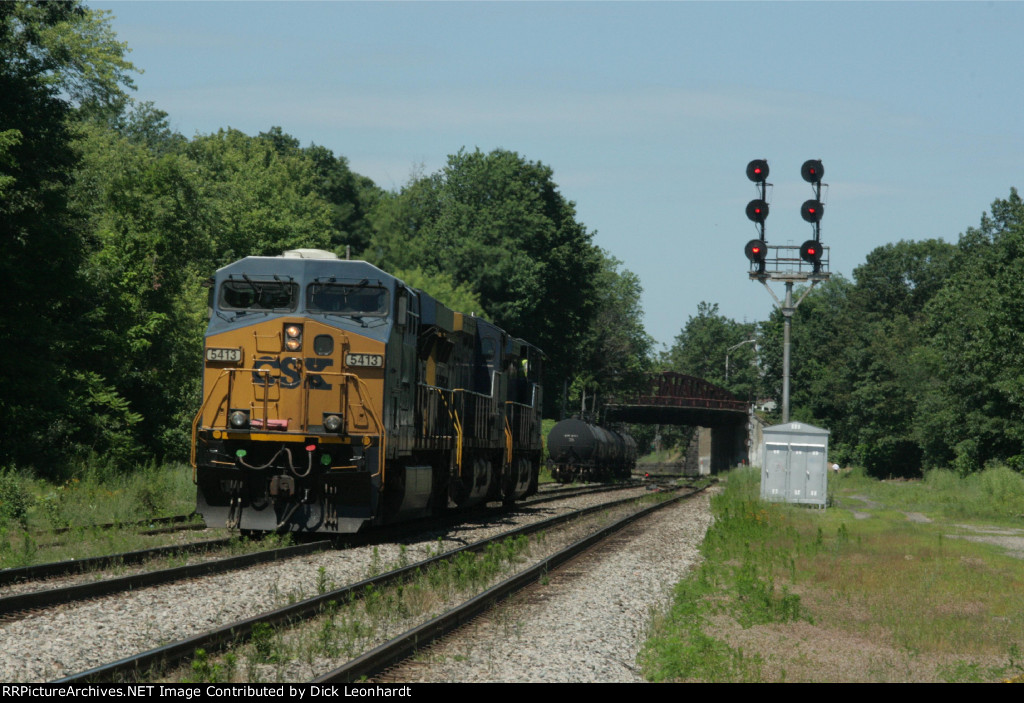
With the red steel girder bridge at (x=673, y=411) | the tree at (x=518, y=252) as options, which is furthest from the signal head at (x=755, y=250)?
the red steel girder bridge at (x=673, y=411)

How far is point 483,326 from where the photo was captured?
25469 millimetres

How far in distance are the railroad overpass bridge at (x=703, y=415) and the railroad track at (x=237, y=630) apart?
264 ft

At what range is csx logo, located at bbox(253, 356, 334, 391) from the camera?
16.5 meters

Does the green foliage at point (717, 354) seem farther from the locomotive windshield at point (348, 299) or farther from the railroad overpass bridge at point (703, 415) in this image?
the locomotive windshield at point (348, 299)

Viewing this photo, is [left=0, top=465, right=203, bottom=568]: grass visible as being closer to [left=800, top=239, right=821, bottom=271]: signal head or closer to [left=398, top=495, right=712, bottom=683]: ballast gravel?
[left=398, top=495, right=712, bottom=683]: ballast gravel

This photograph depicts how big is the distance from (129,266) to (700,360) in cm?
14551

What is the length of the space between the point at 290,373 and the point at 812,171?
16.1m

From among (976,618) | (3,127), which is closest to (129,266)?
(3,127)

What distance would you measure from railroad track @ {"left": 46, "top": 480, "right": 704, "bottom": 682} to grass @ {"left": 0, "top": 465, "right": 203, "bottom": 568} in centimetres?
441

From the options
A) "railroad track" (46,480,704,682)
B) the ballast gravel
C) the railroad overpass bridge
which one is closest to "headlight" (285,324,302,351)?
"railroad track" (46,480,704,682)

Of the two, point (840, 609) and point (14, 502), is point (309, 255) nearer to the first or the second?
point (14, 502)

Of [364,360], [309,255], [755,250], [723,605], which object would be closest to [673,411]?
[755,250]

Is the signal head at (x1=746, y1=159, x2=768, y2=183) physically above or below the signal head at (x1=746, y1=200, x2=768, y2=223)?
above

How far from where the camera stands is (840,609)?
12.8 m
